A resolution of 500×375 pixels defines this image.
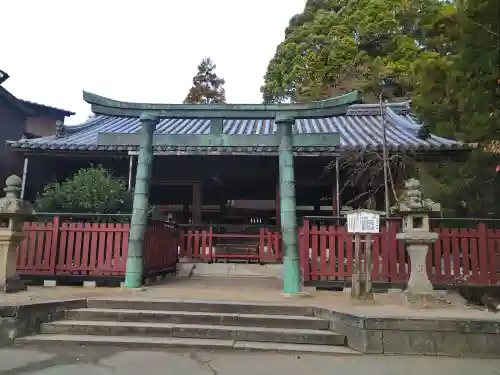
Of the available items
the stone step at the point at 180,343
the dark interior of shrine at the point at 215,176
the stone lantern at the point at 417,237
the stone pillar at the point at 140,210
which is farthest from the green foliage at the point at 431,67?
the stone pillar at the point at 140,210

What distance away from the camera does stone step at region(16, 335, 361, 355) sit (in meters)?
4.89

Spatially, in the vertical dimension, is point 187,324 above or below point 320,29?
below

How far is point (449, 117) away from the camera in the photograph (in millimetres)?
7566

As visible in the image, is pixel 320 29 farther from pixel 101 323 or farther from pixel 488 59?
pixel 101 323

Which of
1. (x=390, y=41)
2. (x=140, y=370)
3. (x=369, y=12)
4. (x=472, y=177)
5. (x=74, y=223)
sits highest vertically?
(x=369, y=12)

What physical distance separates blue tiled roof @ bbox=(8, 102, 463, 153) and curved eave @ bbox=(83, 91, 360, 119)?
262 centimetres

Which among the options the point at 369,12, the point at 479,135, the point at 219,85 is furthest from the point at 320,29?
the point at 479,135

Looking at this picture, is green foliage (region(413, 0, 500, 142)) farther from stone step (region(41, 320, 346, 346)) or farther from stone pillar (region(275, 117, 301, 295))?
stone step (region(41, 320, 346, 346))

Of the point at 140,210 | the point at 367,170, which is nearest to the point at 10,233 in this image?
the point at 140,210

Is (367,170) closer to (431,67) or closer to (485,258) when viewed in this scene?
(485,258)

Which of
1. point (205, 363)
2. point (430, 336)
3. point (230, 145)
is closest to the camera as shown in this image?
point (205, 363)

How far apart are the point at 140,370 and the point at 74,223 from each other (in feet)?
15.9

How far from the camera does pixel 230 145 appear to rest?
7.60 m

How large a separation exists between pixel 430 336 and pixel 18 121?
2119cm
